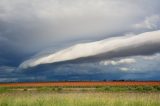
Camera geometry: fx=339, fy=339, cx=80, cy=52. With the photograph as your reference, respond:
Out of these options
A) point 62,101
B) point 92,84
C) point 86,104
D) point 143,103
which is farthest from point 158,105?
point 92,84

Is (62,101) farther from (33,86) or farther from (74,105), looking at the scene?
(33,86)

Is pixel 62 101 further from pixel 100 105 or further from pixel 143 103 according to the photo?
pixel 143 103

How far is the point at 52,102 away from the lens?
1959 centimetres

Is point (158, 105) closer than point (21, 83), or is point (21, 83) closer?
point (158, 105)

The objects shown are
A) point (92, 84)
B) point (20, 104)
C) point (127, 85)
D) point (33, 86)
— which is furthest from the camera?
point (33, 86)

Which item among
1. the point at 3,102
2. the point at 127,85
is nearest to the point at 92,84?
the point at 127,85

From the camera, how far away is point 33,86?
66.4m

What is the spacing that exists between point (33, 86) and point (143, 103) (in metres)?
49.6

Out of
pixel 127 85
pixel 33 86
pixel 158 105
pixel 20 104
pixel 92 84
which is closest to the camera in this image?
pixel 158 105

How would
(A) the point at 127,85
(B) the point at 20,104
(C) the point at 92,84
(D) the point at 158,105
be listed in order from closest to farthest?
(D) the point at 158,105 < (B) the point at 20,104 < (A) the point at 127,85 < (C) the point at 92,84

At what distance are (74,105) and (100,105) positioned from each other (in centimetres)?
141

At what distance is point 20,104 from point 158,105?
25.5 feet

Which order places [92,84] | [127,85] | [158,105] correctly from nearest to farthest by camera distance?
1. [158,105]
2. [127,85]
3. [92,84]

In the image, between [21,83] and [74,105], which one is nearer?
[74,105]
